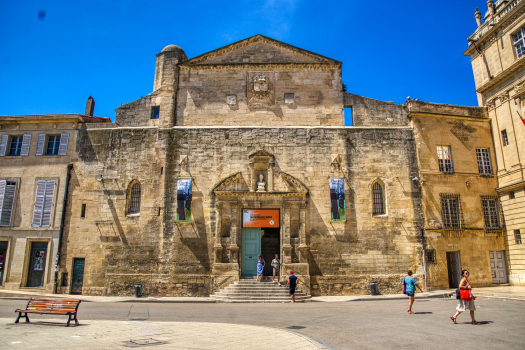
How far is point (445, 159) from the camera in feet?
63.9

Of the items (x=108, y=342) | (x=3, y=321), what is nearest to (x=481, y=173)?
(x=108, y=342)

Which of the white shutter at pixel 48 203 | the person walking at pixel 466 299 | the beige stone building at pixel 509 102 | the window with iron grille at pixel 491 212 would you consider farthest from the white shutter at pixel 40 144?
the beige stone building at pixel 509 102

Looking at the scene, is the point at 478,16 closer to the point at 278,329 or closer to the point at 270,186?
the point at 270,186

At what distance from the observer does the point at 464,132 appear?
19875 millimetres

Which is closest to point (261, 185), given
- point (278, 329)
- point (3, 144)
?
point (278, 329)

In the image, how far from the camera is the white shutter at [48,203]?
19016 mm

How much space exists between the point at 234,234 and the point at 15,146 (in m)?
13.0

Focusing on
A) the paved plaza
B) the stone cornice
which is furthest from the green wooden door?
the stone cornice

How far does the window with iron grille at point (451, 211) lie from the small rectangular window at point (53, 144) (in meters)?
20.3

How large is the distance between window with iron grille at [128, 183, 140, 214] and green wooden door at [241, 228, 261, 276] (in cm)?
564

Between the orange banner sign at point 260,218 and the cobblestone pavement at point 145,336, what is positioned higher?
the orange banner sign at point 260,218

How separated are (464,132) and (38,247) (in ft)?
75.3

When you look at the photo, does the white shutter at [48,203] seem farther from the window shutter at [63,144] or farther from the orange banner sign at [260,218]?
the orange banner sign at [260,218]

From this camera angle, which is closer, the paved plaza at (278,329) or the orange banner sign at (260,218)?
the paved plaza at (278,329)
